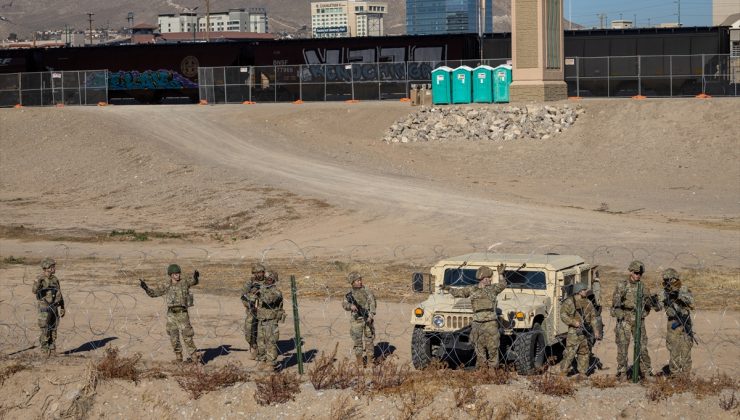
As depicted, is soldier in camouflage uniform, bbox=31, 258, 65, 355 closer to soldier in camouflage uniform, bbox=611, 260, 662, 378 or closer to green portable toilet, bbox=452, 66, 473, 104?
soldier in camouflage uniform, bbox=611, 260, 662, 378

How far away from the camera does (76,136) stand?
181ft

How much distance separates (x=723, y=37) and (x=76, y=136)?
38.1m

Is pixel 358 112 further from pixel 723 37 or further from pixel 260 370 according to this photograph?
pixel 260 370

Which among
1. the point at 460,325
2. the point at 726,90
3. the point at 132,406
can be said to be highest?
the point at 726,90

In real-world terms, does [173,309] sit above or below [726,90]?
below

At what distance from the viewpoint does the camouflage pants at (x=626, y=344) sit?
49.7 feet

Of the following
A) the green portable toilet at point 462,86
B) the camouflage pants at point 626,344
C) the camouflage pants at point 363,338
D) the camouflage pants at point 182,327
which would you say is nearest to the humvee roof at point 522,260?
the camouflage pants at point 626,344

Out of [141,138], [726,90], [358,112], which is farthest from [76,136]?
[726,90]

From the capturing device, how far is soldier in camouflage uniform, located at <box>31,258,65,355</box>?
17.7 metres

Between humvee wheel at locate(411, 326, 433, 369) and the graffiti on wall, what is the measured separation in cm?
6298

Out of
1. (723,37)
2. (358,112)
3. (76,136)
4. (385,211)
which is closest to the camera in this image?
(385,211)

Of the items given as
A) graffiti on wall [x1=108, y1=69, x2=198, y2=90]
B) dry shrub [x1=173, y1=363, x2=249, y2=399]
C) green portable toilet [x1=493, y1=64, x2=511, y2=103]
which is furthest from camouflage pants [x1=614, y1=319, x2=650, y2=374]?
graffiti on wall [x1=108, y1=69, x2=198, y2=90]

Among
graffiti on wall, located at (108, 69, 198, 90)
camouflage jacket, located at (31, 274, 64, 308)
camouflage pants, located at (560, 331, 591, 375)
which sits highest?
graffiti on wall, located at (108, 69, 198, 90)

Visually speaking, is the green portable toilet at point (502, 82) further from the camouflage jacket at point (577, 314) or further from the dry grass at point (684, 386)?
the dry grass at point (684, 386)
